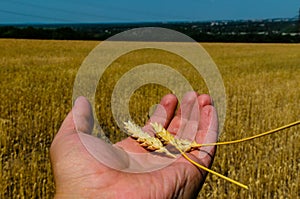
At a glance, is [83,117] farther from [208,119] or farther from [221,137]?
[221,137]

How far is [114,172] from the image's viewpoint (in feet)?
6.24

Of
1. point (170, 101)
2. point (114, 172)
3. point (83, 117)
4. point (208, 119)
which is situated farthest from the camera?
point (170, 101)

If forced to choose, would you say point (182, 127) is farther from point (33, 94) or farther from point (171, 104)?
point (33, 94)

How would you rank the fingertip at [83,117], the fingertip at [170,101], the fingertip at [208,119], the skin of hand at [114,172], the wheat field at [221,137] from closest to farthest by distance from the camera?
the skin of hand at [114,172] → the fingertip at [83,117] → the fingertip at [208,119] → the fingertip at [170,101] → the wheat field at [221,137]

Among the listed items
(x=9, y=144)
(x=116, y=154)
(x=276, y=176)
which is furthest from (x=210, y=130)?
(x=9, y=144)

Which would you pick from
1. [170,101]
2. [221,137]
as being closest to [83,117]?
[170,101]

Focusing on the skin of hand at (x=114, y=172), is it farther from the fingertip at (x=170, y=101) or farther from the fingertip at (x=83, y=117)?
the fingertip at (x=170, y=101)

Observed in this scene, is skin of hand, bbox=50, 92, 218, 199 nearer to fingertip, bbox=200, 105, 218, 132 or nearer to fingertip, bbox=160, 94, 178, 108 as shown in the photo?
fingertip, bbox=200, 105, 218, 132

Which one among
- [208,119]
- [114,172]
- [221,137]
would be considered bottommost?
[221,137]

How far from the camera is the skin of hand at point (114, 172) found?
1870 millimetres

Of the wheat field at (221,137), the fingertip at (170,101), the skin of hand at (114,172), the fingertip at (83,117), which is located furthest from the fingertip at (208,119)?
the wheat field at (221,137)

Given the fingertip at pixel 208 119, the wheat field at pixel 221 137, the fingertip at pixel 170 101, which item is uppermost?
the fingertip at pixel 170 101

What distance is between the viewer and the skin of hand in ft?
6.14

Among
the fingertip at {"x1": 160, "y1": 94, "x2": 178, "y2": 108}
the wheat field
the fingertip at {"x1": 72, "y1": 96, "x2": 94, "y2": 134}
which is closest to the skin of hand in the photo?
the fingertip at {"x1": 72, "y1": 96, "x2": 94, "y2": 134}
